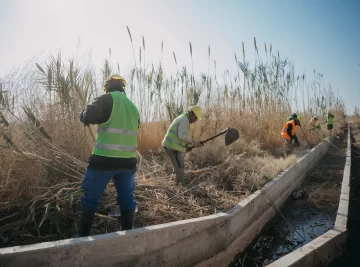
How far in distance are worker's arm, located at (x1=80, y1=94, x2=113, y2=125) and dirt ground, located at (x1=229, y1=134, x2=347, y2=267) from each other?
268 centimetres

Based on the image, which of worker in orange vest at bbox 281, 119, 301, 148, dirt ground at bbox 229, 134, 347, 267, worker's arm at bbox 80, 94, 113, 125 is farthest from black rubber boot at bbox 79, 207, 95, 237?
worker in orange vest at bbox 281, 119, 301, 148

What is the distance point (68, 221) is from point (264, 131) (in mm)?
8290

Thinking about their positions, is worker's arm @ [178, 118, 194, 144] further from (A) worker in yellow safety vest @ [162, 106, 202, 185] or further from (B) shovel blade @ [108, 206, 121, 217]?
(B) shovel blade @ [108, 206, 121, 217]

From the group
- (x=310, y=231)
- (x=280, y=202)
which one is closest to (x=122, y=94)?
(x=310, y=231)

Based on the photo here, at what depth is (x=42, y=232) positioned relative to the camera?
298cm

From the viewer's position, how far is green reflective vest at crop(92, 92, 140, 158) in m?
2.79

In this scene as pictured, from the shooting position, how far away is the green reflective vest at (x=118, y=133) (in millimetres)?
2787

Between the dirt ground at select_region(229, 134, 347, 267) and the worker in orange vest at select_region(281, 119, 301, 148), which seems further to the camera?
the worker in orange vest at select_region(281, 119, 301, 148)

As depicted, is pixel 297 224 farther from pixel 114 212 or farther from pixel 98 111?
pixel 98 111

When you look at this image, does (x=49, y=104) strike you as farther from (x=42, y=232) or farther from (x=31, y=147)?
(x=42, y=232)

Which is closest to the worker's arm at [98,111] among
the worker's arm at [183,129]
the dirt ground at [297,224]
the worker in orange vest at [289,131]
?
the worker's arm at [183,129]

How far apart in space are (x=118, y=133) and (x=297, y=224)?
386 centimetres

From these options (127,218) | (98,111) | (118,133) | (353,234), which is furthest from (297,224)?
(98,111)

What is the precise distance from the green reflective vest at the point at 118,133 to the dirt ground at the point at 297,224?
2263mm
